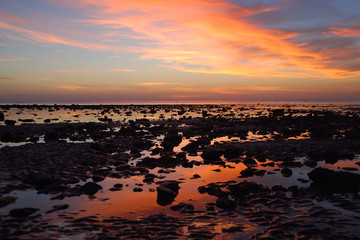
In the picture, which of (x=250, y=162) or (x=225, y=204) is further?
Answer: (x=250, y=162)

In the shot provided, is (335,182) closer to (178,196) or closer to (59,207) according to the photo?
(178,196)

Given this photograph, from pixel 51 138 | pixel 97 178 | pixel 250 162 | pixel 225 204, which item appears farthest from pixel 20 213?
→ pixel 51 138

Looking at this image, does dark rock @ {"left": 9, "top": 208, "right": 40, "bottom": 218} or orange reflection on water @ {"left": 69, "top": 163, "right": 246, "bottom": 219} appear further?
orange reflection on water @ {"left": 69, "top": 163, "right": 246, "bottom": 219}

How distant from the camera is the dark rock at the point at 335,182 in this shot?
11096mm

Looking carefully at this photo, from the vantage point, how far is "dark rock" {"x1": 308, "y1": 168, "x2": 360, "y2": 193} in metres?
11.1

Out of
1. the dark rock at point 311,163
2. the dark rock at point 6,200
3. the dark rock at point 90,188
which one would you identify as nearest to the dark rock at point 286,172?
the dark rock at point 311,163

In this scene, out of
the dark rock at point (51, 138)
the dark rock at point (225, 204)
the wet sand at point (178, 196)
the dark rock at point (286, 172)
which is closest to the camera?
the wet sand at point (178, 196)

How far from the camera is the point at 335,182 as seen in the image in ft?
37.7

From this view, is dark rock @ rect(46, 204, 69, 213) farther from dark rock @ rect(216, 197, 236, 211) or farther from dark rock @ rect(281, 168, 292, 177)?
dark rock @ rect(281, 168, 292, 177)

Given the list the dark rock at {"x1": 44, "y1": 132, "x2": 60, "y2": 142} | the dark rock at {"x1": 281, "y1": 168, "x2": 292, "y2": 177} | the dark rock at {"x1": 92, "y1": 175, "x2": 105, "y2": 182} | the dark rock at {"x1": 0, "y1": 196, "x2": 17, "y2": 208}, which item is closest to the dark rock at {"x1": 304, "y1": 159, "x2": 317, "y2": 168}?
the dark rock at {"x1": 281, "y1": 168, "x2": 292, "y2": 177}

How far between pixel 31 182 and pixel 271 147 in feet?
59.2

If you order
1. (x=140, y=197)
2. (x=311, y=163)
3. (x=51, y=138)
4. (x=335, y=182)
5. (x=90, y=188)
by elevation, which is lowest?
(x=140, y=197)

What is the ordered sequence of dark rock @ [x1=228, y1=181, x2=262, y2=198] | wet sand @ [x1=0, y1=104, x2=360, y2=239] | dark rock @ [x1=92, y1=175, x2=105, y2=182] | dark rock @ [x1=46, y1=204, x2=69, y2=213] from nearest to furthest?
wet sand @ [x1=0, y1=104, x2=360, y2=239]
dark rock @ [x1=46, y1=204, x2=69, y2=213]
dark rock @ [x1=228, y1=181, x2=262, y2=198]
dark rock @ [x1=92, y1=175, x2=105, y2=182]

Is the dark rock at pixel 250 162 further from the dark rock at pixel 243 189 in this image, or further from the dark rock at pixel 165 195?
the dark rock at pixel 165 195
